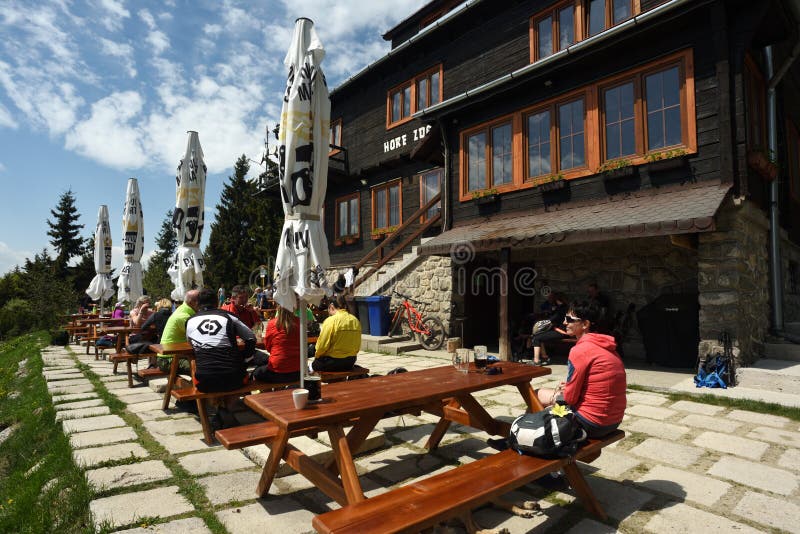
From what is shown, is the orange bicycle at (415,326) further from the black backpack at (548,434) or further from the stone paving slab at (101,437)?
the black backpack at (548,434)

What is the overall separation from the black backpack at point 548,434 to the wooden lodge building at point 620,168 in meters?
4.10

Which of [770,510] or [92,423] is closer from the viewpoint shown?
[770,510]

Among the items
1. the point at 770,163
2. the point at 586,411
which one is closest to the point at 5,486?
the point at 586,411

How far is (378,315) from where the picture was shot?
35.0 ft

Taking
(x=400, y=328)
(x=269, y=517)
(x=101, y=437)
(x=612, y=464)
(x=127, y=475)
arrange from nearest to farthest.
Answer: (x=269, y=517), (x=127, y=475), (x=612, y=464), (x=101, y=437), (x=400, y=328)

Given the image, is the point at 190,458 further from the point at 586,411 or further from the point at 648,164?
the point at 648,164

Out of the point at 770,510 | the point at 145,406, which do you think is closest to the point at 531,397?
the point at 770,510

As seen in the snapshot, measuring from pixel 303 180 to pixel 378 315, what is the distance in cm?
683

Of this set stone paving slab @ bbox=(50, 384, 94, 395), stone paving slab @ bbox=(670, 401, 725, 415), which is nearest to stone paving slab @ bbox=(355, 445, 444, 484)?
stone paving slab @ bbox=(670, 401, 725, 415)

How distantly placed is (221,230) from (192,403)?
3089 centimetres

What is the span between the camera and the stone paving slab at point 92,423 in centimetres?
441

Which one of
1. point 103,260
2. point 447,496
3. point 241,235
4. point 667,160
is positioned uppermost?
point 241,235

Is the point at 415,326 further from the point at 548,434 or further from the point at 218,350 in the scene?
the point at 548,434

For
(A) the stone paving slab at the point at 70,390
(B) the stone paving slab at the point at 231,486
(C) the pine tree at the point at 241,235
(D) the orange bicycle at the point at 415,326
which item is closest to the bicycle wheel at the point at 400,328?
(D) the orange bicycle at the point at 415,326
